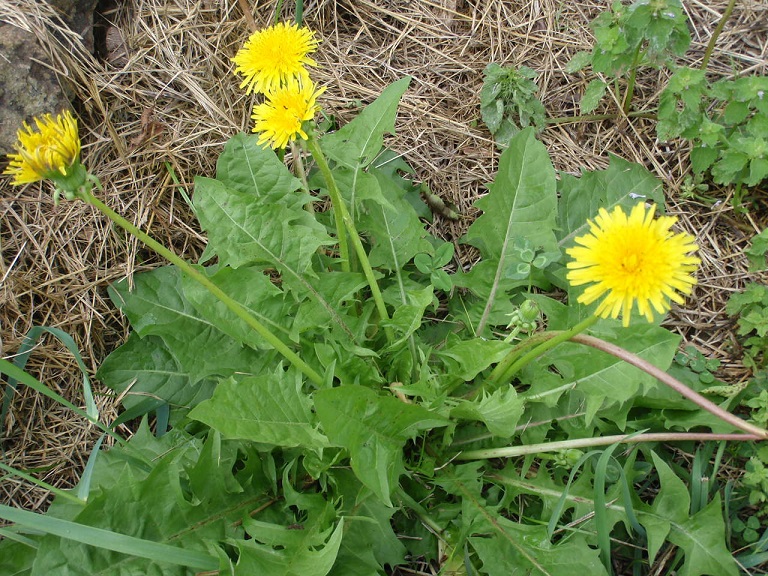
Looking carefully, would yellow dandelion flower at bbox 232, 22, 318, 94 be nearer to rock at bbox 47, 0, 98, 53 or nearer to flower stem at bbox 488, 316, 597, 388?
flower stem at bbox 488, 316, 597, 388

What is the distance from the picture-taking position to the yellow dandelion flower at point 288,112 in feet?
5.60

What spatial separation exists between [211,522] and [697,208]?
7.49 ft

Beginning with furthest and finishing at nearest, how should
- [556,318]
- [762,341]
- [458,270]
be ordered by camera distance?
1. [458,270]
2. [762,341]
3. [556,318]

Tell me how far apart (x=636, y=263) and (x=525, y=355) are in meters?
0.51

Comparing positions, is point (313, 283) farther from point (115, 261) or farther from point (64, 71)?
point (64, 71)

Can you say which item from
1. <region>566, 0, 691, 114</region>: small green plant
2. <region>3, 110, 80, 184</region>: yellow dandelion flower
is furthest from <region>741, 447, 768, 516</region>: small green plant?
<region>3, 110, 80, 184</region>: yellow dandelion flower

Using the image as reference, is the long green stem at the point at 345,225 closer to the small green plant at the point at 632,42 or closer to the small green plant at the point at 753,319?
the small green plant at the point at 632,42

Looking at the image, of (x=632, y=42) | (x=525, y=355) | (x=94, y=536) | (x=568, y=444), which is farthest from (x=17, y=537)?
(x=632, y=42)

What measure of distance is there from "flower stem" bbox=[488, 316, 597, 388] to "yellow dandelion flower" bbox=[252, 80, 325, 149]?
0.86 m

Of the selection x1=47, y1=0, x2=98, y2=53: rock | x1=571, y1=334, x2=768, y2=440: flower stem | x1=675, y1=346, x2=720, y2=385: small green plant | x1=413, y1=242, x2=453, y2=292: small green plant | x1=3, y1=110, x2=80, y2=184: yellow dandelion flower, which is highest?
x1=47, y1=0, x2=98, y2=53: rock

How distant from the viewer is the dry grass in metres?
2.38

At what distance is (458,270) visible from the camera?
100 inches

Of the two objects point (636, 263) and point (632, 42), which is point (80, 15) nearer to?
point (632, 42)

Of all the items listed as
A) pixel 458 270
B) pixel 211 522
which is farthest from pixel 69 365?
pixel 458 270
